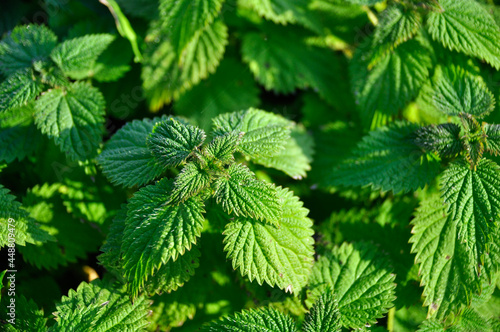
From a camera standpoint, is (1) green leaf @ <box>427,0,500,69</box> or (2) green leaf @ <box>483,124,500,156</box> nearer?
(2) green leaf @ <box>483,124,500,156</box>

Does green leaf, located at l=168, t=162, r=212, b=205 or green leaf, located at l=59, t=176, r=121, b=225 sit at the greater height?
green leaf, located at l=168, t=162, r=212, b=205

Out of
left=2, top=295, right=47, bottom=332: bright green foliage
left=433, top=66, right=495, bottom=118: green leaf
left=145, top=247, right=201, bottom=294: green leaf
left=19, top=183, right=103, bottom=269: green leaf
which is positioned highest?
left=433, top=66, right=495, bottom=118: green leaf

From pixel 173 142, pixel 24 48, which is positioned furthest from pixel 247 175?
pixel 24 48

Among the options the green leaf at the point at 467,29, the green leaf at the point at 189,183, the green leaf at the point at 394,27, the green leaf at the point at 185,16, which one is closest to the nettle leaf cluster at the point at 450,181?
the green leaf at the point at 467,29

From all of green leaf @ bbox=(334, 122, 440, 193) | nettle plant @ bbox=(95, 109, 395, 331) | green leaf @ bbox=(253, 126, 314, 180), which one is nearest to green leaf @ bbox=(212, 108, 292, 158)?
nettle plant @ bbox=(95, 109, 395, 331)

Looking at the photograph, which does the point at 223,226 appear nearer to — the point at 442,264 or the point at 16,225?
the point at 16,225

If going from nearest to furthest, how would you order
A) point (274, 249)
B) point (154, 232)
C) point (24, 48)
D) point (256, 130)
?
point (154, 232), point (274, 249), point (256, 130), point (24, 48)

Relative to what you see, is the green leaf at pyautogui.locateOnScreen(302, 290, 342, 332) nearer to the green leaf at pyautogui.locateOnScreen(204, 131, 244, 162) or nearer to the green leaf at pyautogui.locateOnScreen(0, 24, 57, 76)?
the green leaf at pyautogui.locateOnScreen(204, 131, 244, 162)

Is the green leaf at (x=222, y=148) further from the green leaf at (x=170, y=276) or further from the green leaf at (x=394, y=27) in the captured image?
the green leaf at (x=394, y=27)

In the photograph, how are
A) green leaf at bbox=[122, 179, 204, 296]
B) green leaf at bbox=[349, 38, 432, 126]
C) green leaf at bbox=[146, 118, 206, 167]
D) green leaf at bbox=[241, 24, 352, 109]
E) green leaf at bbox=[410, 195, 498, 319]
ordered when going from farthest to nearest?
1. green leaf at bbox=[241, 24, 352, 109]
2. green leaf at bbox=[349, 38, 432, 126]
3. green leaf at bbox=[410, 195, 498, 319]
4. green leaf at bbox=[146, 118, 206, 167]
5. green leaf at bbox=[122, 179, 204, 296]
